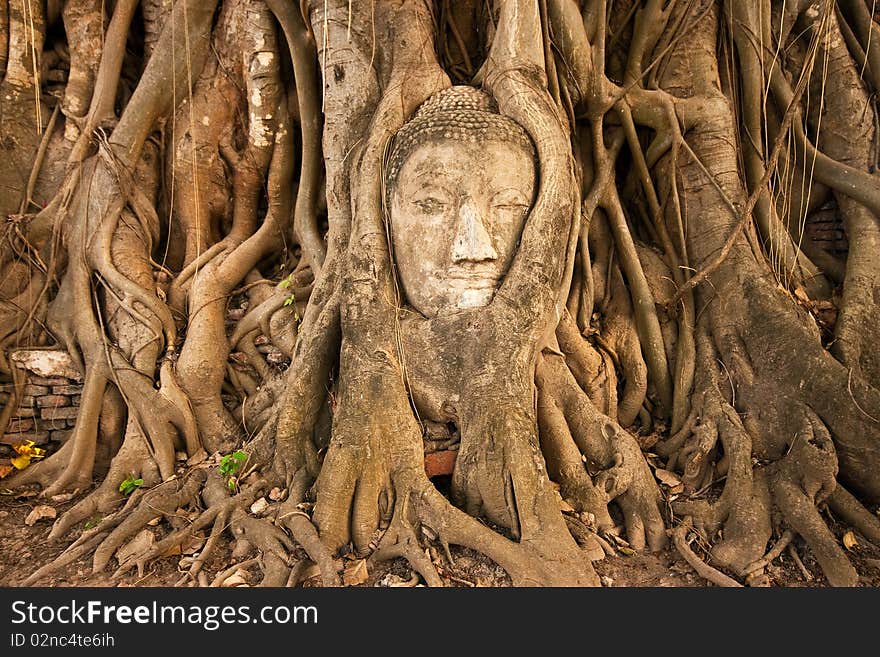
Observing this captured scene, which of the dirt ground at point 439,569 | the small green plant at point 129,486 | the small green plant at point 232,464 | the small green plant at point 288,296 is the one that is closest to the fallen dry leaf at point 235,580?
the dirt ground at point 439,569

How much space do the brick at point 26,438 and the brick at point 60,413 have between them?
0.11m

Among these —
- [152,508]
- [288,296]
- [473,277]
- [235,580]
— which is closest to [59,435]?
[152,508]

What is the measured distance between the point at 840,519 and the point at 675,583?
97 centimetres

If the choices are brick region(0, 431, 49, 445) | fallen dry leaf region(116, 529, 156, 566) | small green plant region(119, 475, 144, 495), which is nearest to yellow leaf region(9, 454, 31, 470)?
brick region(0, 431, 49, 445)

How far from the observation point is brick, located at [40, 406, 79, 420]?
355 cm

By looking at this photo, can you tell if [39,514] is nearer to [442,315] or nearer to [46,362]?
[46,362]

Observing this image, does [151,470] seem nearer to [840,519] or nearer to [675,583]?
[675,583]

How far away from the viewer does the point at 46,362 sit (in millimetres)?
3533

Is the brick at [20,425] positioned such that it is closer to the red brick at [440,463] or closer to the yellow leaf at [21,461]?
the yellow leaf at [21,461]

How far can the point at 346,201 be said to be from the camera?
319cm

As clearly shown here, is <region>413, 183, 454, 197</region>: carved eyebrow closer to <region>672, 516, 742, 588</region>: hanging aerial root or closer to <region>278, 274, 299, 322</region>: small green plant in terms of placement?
<region>278, 274, 299, 322</region>: small green plant

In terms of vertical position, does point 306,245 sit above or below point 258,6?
below

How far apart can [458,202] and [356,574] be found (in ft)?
5.89

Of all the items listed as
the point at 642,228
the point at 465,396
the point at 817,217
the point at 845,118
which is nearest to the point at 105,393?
the point at 465,396
